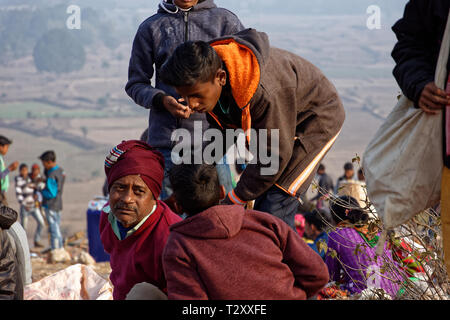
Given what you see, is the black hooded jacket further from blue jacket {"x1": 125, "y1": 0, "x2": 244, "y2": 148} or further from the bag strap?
blue jacket {"x1": 125, "y1": 0, "x2": 244, "y2": 148}

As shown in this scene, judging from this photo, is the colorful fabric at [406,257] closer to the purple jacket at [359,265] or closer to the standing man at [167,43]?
the purple jacket at [359,265]

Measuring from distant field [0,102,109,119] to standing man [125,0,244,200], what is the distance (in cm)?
4191

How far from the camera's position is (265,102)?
11.1 feet

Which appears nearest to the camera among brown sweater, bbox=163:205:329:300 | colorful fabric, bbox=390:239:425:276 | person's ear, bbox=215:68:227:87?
brown sweater, bbox=163:205:329:300

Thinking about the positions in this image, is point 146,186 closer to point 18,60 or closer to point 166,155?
point 166,155

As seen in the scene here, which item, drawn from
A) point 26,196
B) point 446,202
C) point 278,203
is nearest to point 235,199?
point 278,203

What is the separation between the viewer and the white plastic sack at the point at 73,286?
17.2ft

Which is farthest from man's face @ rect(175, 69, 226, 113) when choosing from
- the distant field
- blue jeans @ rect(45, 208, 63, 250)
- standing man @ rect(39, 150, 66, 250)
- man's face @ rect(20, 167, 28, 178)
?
the distant field

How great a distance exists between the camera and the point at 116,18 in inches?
2061

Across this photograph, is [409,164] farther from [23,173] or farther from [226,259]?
[23,173]

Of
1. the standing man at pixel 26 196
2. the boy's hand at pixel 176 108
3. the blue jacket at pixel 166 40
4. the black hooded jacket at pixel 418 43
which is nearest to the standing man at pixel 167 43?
the blue jacket at pixel 166 40

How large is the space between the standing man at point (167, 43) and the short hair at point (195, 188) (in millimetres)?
1200

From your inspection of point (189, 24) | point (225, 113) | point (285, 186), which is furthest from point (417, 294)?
point (189, 24)

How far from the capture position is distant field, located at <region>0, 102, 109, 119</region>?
45.1 metres
